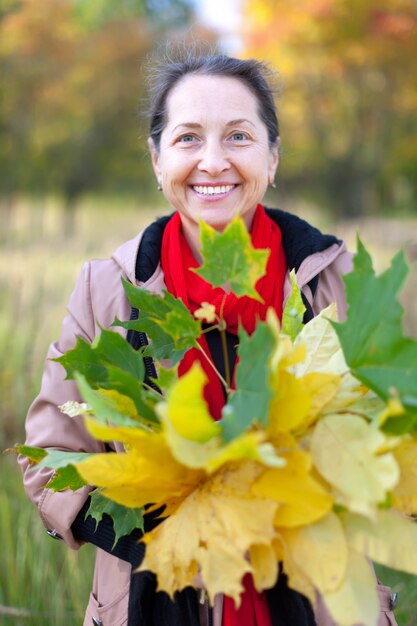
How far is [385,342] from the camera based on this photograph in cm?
83

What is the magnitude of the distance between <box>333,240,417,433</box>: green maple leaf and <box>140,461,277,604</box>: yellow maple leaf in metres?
0.16

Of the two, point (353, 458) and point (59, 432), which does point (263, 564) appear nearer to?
point (353, 458)

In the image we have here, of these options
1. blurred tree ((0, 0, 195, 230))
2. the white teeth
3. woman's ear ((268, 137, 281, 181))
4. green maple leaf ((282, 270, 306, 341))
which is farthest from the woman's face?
blurred tree ((0, 0, 195, 230))

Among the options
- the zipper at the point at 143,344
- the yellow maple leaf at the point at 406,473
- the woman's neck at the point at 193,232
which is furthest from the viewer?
the woman's neck at the point at 193,232

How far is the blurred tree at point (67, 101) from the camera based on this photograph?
38.0ft

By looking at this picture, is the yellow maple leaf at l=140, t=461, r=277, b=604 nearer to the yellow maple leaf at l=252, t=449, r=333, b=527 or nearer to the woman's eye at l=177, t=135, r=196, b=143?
the yellow maple leaf at l=252, t=449, r=333, b=527

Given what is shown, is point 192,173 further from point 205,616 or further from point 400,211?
point 400,211

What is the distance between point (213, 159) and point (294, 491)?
820 millimetres

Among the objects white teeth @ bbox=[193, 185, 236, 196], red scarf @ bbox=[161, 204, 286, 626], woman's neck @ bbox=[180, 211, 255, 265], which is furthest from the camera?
woman's neck @ bbox=[180, 211, 255, 265]

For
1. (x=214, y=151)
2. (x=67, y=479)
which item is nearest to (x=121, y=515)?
(x=67, y=479)

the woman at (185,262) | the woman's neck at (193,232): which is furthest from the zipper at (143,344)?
the woman's neck at (193,232)

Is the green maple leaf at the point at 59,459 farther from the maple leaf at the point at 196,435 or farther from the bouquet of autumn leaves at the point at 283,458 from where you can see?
the maple leaf at the point at 196,435

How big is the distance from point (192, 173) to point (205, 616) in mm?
836

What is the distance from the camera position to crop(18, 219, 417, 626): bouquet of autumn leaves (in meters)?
0.77
